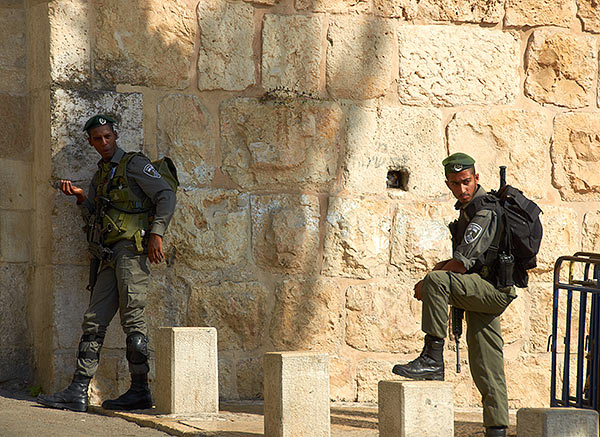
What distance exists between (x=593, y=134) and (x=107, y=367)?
14.0 feet

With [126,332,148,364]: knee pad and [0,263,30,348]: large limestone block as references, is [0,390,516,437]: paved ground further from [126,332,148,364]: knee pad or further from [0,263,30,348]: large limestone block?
[0,263,30,348]: large limestone block

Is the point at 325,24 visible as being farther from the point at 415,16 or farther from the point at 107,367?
the point at 107,367

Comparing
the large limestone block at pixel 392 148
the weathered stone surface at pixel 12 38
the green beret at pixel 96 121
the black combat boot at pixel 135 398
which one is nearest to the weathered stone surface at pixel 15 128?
the weathered stone surface at pixel 12 38

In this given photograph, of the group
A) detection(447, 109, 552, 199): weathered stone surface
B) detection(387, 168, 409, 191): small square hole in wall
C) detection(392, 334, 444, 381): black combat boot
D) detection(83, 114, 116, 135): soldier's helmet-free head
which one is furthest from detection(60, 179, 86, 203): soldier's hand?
detection(447, 109, 552, 199): weathered stone surface

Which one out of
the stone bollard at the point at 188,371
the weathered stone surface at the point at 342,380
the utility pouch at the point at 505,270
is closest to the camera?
the utility pouch at the point at 505,270

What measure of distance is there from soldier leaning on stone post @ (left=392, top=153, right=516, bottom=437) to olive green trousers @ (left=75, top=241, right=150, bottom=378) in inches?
76.4

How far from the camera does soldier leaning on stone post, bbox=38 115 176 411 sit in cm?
651

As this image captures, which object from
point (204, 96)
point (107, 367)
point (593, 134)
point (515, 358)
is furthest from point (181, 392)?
point (593, 134)

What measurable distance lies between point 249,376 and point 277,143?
5.77 ft

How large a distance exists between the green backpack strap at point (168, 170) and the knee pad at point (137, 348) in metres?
1.04

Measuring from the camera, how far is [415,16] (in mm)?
7492

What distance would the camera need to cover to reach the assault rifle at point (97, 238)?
6602 millimetres

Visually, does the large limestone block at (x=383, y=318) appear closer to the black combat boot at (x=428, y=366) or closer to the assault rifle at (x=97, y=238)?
the black combat boot at (x=428, y=366)

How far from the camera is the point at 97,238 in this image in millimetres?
6629
